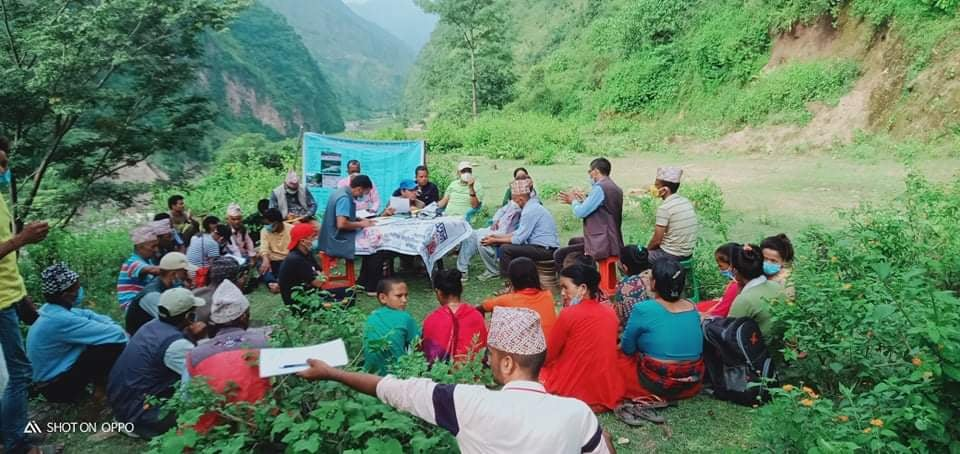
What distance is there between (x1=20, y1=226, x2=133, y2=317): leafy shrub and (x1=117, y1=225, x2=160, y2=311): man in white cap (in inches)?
44.9

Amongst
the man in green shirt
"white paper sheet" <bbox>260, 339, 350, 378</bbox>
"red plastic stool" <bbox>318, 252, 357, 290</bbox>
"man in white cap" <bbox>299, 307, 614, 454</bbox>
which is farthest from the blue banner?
"man in white cap" <bbox>299, 307, 614, 454</bbox>

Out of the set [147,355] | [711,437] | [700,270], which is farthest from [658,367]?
[147,355]

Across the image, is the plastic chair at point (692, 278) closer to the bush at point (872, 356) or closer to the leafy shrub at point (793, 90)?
the bush at point (872, 356)

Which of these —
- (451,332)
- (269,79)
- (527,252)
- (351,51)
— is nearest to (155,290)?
(451,332)

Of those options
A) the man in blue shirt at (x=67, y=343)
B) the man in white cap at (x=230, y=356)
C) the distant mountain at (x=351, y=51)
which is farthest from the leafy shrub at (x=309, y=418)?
the distant mountain at (x=351, y=51)

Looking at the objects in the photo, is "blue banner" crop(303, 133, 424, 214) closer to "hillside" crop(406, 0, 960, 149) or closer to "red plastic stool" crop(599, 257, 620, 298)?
"red plastic stool" crop(599, 257, 620, 298)

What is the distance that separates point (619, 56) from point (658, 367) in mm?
24043

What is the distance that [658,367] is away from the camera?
4223 millimetres

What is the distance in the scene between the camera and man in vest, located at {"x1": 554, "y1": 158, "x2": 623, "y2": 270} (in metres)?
6.14

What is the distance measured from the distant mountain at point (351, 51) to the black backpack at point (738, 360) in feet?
303

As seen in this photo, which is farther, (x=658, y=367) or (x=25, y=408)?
(x=658, y=367)

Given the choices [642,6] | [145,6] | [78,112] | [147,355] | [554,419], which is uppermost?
[642,6]

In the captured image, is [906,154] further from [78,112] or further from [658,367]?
[78,112]

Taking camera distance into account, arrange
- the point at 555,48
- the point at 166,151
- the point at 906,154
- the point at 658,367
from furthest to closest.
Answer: the point at 555,48 < the point at 906,154 < the point at 166,151 < the point at 658,367
